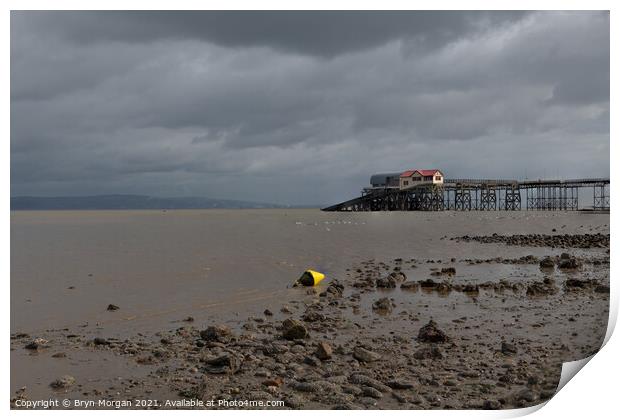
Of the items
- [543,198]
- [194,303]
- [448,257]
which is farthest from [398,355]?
[543,198]

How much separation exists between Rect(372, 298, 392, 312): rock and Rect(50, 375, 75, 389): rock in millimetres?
6383

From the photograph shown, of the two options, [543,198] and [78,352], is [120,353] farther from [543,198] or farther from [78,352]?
[543,198]

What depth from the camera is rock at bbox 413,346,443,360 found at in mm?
7016

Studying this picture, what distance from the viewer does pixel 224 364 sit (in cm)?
668

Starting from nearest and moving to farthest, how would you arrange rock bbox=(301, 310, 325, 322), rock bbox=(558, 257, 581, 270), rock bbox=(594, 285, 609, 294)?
rock bbox=(301, 310, 325, 322)
rock bbox=(594, 285, 609, 294)
rock bbox=(558, 257, 581, 270)

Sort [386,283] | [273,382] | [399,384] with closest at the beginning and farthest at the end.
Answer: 1. [399,384]
2. [273,382]
3. [386,283]

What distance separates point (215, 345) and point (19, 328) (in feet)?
14.9

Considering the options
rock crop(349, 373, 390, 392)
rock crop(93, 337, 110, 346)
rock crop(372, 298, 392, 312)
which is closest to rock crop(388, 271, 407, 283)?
rock crop(372, 298, 392, 312)

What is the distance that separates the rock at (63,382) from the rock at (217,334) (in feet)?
7.54

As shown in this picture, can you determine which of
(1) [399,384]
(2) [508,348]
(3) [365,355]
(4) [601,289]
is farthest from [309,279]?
(1) [399,384]

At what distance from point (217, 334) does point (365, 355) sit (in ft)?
9.03

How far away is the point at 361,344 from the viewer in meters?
7.77

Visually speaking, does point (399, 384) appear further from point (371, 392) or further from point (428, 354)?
point (428, 354)

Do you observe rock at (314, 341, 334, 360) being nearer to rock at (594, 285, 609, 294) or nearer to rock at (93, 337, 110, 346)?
rock at (93, 337, 110, 346)
